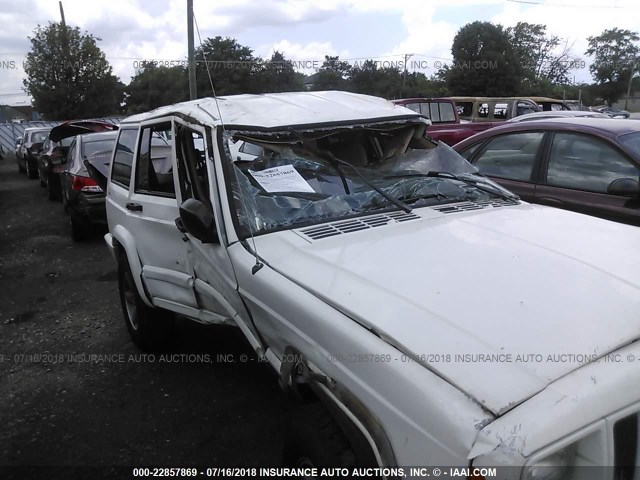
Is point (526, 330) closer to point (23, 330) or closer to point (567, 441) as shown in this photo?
point (567, 441)

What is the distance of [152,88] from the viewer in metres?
37.0

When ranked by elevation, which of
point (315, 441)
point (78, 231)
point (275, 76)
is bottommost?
point (78, 231)

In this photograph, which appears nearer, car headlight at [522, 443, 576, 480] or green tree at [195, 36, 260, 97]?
car headlight at [522, 443, 576, 480]

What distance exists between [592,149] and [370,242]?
2.80 m

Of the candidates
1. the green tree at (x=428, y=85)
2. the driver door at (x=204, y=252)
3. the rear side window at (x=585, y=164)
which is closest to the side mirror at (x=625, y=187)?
the rear side window at (x=585, y=164)

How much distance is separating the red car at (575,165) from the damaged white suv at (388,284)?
4.06 ft

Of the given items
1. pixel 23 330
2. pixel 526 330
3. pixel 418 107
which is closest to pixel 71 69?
pixel 418 107

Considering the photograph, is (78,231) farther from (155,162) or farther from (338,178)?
(338,178)

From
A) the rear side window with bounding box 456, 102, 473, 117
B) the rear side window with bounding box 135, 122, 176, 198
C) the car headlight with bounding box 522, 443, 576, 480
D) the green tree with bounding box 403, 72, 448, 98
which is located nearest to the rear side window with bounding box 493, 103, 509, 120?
the rear side window with bounding box 456, 102, 473, 117

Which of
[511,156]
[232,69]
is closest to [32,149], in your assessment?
[232,69]

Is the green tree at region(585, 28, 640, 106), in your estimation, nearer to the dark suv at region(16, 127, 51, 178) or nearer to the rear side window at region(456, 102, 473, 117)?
the rear side window at region(456, 102, 473, 117)

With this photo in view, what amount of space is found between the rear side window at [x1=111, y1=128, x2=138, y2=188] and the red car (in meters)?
3.12

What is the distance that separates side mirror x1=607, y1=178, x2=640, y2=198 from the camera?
357 cm

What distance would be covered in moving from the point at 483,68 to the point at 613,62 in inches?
1544
